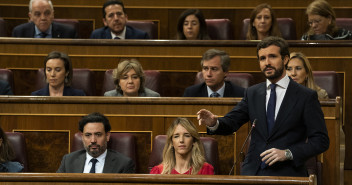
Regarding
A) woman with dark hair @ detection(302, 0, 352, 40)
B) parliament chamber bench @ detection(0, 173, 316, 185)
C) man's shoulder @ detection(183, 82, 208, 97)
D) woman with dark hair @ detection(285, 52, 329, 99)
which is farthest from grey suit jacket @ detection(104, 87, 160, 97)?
parliament chamber bench @ detection(0, 173, 316, 185)

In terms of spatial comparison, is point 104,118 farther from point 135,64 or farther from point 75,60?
point 75,60

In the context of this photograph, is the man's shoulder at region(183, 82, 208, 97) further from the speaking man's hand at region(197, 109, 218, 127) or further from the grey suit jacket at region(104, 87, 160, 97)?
the speaking man's hand at region(197, 109, 218, 127)

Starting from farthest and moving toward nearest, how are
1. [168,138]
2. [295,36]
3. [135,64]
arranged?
1. [295,36]
2. [135,64]
3. [168,138]

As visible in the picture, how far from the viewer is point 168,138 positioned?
1883 millimetres

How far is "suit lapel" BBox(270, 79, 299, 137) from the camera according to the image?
4.95 feet

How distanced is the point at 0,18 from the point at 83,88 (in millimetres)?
→ 671

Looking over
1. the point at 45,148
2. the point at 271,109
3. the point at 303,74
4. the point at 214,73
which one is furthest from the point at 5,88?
the point at 271,109

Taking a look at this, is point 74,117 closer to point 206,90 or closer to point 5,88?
point 5,88

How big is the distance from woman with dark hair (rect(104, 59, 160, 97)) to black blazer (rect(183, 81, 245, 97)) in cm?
11

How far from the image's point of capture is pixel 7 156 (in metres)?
1.92

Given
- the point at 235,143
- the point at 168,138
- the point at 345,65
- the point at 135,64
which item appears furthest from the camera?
the point at 345,65

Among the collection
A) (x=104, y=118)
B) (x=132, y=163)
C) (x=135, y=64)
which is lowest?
(x=132, y=163)

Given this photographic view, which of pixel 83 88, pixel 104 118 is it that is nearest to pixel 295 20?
pixel 83 88

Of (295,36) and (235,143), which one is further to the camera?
(295,36)
